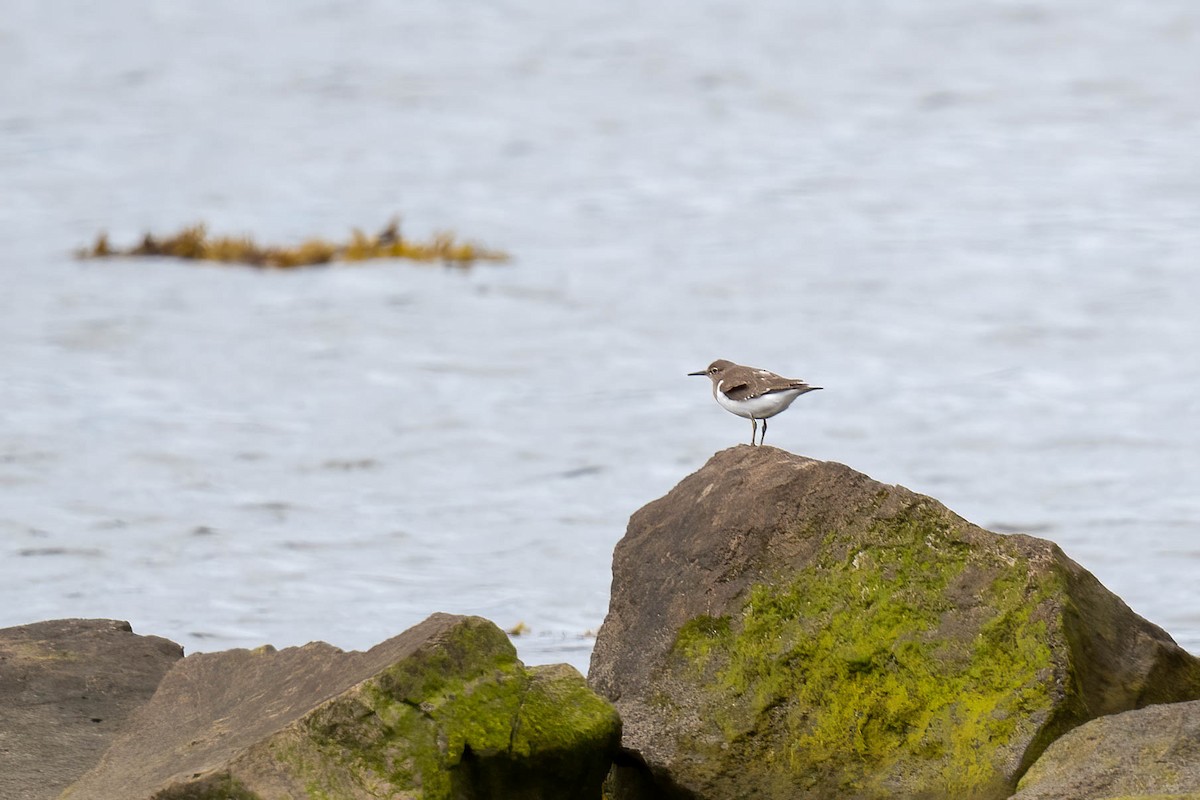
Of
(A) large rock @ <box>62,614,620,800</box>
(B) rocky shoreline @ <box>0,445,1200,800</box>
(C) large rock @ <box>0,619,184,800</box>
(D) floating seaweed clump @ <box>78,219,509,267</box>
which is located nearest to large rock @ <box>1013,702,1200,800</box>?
(B) rocky shoreline @ <box>0,445,1200,800</box>

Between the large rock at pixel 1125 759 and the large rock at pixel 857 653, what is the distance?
1.26 ft

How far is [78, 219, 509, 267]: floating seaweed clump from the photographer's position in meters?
30.8

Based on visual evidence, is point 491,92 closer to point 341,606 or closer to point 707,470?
point 341,606

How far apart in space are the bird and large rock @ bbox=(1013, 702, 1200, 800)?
2795 mm

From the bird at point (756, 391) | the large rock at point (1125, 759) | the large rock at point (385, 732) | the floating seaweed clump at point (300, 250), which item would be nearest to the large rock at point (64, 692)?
the large rock at point (385, 732)

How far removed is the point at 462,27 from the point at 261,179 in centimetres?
1655

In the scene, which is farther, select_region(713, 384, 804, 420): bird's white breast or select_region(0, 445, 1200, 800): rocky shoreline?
select_region(713, 384, 804, 420): bird's white breast

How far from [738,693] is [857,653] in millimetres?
557

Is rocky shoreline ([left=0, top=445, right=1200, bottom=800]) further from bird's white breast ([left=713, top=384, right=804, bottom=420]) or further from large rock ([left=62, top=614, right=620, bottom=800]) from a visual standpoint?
bird's white breast ([left=713, top=384, right=804, bottom=420])

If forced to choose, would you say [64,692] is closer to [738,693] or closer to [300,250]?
[738,693]

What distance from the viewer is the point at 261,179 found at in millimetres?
39688

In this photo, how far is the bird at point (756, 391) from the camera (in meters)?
9.27

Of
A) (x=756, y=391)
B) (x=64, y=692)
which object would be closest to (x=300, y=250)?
(x=756, y=391)

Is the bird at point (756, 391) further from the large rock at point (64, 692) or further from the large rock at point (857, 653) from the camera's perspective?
the large rock at point (64, 692)
